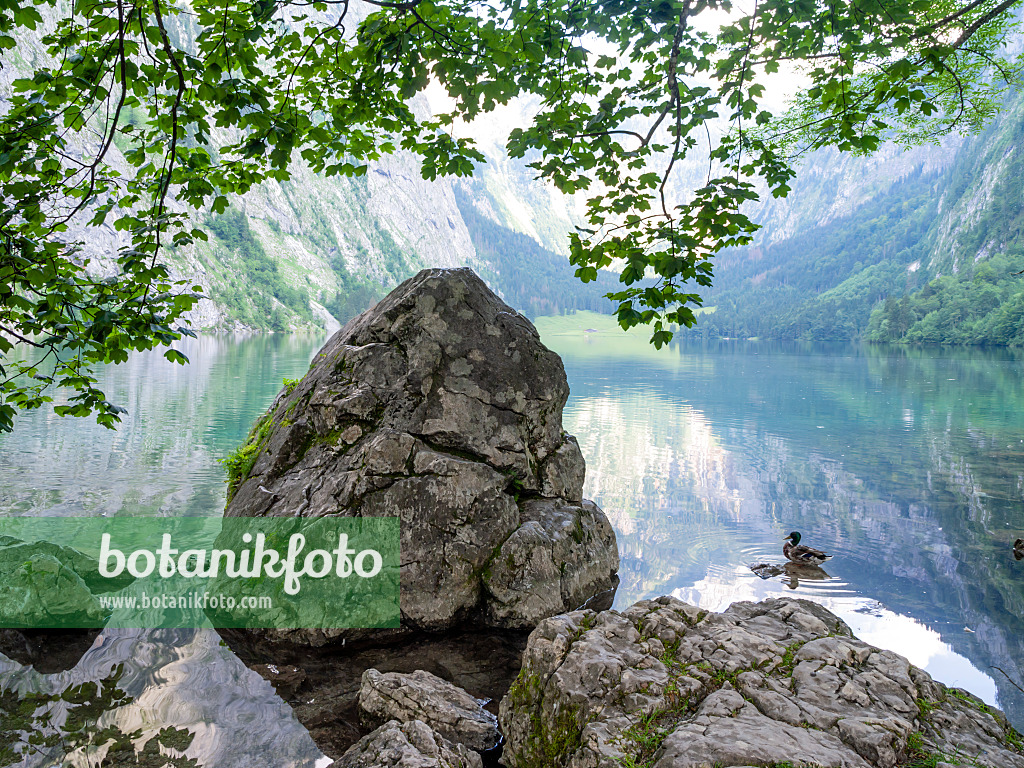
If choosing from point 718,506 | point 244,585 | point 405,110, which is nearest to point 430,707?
point 244,585

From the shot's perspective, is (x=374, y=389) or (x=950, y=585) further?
(x=950, y=585)

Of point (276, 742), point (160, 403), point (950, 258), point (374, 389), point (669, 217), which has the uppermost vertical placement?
point (950, 258)

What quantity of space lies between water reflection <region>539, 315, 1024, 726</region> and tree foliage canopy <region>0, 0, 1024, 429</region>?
21.5ft

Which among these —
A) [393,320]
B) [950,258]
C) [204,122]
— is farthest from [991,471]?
[950,258]

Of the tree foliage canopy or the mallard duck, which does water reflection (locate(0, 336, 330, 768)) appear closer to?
the tree foliage canopy

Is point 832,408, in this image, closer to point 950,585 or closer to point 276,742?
point 950,585

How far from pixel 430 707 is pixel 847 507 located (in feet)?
42.5

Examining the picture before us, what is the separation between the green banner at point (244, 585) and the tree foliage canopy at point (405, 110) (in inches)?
117

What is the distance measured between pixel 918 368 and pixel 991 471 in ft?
152

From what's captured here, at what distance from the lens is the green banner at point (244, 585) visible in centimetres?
744

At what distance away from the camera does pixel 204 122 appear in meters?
4.45

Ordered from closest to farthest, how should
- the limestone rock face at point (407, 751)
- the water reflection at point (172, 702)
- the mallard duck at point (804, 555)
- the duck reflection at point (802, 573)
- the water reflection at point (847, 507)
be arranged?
the limestone rock face at point (407, 751) < the water reflection at point (172, 702) < the water reflection at point (847, 507) < the duck reflection at point (802, 573) < the mallard duck at point (804, 555)

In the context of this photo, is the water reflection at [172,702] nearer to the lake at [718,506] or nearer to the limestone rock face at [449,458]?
the lake at [718,506]

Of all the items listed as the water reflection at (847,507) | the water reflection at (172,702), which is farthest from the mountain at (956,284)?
the water reflection at (172,702)
